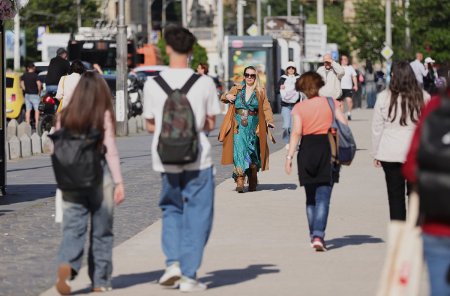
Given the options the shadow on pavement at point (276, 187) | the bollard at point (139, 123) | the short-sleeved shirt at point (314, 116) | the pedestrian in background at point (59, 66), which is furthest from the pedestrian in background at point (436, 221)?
the bollard at point (139, 123)

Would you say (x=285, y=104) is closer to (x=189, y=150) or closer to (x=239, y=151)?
(x=239, y=151)

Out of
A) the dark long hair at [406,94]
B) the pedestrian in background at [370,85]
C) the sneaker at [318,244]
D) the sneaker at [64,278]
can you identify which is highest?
the dark long hair at [406,94]

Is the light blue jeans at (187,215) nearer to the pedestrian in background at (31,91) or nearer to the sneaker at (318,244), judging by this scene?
the sneaker at (318,244)

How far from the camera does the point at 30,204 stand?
17078 mm

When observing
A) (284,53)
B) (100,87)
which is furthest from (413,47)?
(100,87)

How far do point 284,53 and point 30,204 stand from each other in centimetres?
3929

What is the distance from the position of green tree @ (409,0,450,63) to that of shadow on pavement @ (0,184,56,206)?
147 ft

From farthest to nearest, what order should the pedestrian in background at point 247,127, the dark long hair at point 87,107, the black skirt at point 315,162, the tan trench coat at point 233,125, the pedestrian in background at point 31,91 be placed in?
1. the pedestrian in background at point 31,91
2. the tan trench coat at point 233,125
3. the pedestrian in background at point 247,127
4. the black skirt at point 315,162
5. the dark long hair at point 87,107

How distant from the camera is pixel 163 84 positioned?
9.99 meters

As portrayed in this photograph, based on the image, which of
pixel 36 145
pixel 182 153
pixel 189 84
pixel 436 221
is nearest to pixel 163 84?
pixel 189 84

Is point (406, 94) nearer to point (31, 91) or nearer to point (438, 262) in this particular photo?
point (438, 262)

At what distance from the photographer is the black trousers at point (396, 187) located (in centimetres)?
1184

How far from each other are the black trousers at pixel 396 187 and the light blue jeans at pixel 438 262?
5.33 metres

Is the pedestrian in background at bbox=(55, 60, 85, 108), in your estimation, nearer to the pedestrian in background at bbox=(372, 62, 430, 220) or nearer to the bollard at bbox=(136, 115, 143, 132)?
the pedestrian in background at bbox=(372, 62, 430, 220)
